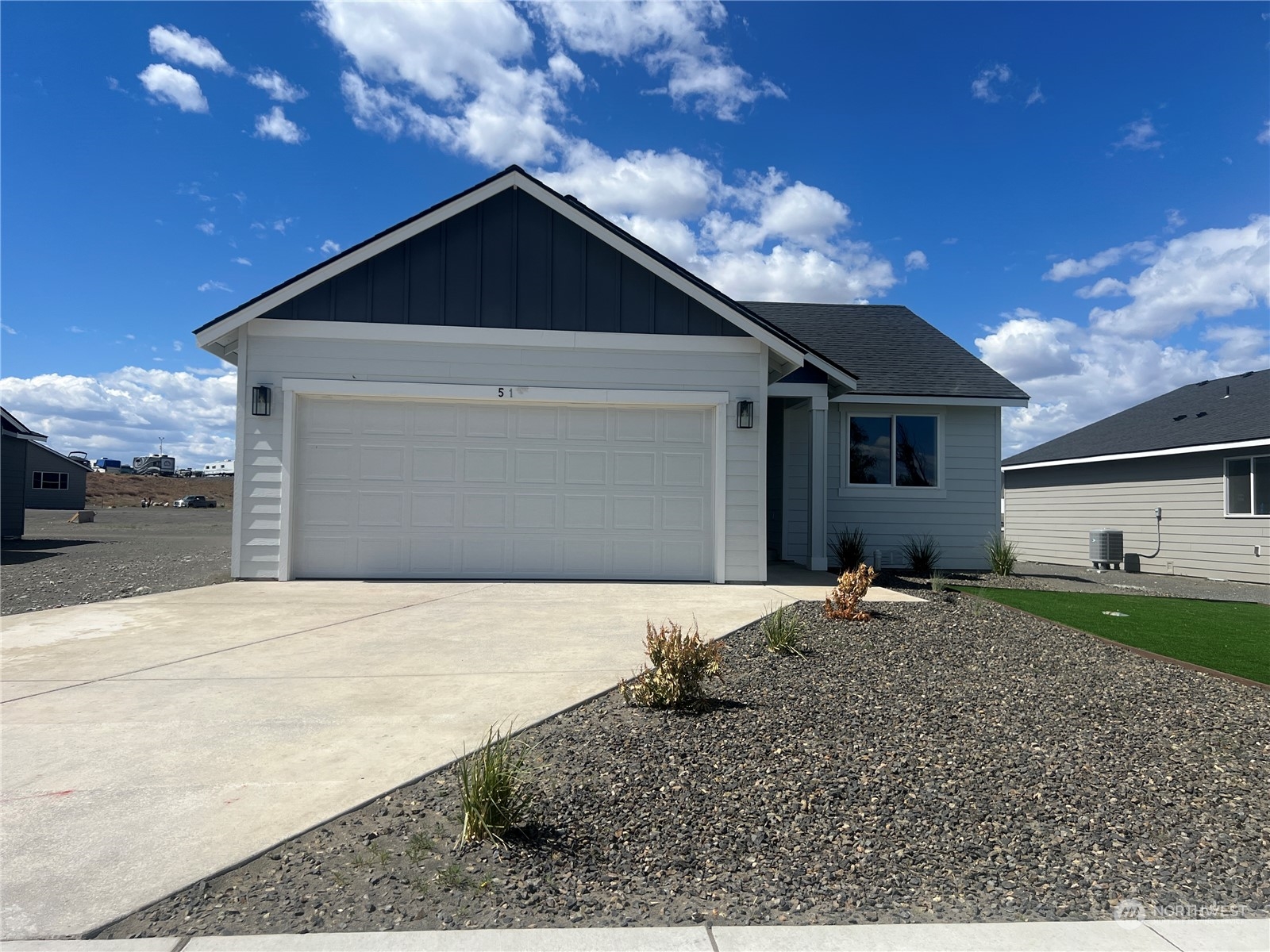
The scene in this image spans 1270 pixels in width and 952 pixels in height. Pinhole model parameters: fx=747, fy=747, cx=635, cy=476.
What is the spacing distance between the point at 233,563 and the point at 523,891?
8527mm

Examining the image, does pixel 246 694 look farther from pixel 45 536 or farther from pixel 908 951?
pixel 45 536

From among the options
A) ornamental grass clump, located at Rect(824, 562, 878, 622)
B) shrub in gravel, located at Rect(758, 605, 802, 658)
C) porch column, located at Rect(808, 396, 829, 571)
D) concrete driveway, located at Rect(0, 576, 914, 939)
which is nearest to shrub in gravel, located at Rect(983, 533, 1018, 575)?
porch column, located at Rect(808, 396, 829, 571)

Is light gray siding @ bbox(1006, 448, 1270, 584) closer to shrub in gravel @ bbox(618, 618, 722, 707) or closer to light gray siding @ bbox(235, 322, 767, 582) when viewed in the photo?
light gray siding @ bbox(235, 322, 767, 582)

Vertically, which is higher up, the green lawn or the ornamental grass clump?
the ornamental grass clump

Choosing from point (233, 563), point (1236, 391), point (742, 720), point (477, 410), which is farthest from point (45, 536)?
point (1236, 391)

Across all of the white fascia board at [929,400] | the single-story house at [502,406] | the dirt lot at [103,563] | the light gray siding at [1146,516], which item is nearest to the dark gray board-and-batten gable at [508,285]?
the single-story house at [502,406]

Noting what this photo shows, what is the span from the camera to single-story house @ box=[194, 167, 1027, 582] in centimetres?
984

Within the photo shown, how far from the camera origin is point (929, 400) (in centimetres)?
1328

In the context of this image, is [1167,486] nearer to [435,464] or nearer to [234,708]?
[435,464]

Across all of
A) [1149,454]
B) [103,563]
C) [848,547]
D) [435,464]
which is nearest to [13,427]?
[103,563]

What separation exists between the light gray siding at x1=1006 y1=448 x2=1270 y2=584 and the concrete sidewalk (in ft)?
49.8

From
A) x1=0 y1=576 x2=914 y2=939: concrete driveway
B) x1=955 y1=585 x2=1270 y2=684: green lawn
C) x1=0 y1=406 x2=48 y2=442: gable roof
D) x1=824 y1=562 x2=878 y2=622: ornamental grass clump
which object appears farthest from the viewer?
x1=0 y1=406 x2=48 y2=442: gable roof

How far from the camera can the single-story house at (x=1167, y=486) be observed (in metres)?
14.6

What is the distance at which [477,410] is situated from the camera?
10242mm
